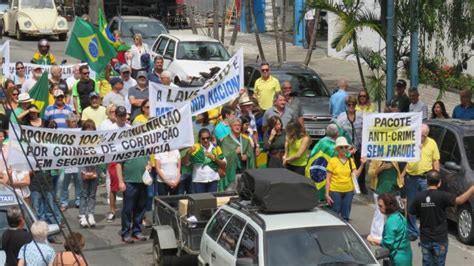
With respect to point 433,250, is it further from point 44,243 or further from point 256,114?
point 256,114

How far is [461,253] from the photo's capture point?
14039 mm

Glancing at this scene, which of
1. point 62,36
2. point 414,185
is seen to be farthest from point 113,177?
point 62,36

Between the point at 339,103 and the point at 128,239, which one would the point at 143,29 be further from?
the point at 128,239

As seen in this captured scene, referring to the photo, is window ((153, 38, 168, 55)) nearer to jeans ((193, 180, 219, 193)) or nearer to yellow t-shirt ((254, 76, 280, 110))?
yellow t-shirt ((254, 76, 280, 110))

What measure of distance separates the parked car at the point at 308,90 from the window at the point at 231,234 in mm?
9078

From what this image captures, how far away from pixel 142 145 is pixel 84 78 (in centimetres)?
612

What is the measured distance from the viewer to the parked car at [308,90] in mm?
20188

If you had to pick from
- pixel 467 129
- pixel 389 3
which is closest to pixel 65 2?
pixel 389 3

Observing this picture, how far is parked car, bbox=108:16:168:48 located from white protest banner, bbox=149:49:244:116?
13.8 metres

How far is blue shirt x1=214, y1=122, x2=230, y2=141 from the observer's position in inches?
599

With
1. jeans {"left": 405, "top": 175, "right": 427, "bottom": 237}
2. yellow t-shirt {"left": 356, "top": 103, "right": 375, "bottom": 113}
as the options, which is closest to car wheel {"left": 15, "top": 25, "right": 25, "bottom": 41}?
yellow t-shirt {"left": 356, "top": 103, "right": 375, "bottom": 113}

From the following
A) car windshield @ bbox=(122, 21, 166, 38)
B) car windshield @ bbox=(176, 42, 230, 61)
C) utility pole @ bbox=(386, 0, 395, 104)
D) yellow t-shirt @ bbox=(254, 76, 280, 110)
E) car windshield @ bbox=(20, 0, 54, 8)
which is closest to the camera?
utility pole @ bbox=(386, 0, 395, 104)

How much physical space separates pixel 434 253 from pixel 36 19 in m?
29.7

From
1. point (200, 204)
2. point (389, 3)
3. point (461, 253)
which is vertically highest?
point (389, 3)
